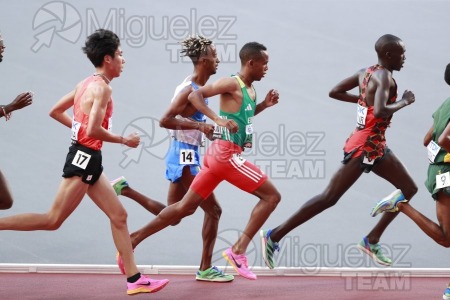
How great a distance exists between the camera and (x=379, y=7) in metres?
9.28

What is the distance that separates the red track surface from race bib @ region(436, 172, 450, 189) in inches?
33.2

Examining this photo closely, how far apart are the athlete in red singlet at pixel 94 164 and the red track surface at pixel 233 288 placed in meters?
0.52

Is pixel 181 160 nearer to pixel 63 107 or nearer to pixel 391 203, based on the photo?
pixel 63 107

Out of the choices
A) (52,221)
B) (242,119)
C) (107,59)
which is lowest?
(52,221)

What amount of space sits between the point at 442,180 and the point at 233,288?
172 centimetres

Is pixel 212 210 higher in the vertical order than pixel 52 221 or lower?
higher

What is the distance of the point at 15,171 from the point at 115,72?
381 centimetres

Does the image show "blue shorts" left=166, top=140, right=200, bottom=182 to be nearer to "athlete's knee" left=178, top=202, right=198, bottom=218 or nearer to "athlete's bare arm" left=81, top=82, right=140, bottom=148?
"athlete's knee" left=178, top=202, right=198, bottom=218

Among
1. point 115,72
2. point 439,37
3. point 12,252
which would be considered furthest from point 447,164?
point 12,252

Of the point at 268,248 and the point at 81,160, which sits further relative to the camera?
the point at 268,248

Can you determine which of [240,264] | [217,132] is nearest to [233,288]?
[240,264]

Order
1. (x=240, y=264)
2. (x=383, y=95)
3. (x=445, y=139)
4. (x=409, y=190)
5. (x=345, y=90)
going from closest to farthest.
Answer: (x=445, y=139), (x=240, y=264), (x=383, y=95), (x=409, y=190), (x=345, y=90)

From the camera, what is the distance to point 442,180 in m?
5.64

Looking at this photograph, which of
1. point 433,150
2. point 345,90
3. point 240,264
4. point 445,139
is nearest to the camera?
point 445,139
